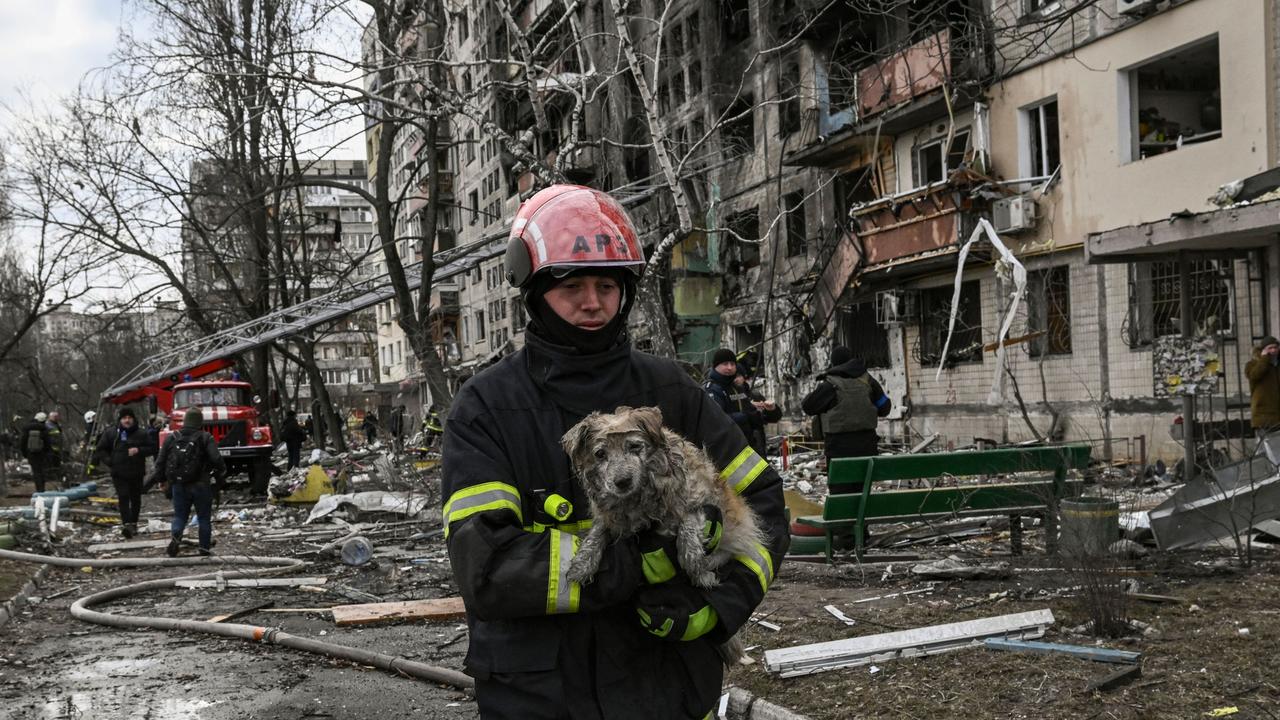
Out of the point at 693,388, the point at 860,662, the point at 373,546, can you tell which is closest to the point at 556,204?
the point at 693,388

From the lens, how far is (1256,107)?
16109 mm

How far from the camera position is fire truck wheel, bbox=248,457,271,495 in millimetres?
25797

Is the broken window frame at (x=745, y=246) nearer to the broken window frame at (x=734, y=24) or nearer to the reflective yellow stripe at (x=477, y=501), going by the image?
the broken window frame at (x=734, y=24)

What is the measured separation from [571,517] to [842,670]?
448 centimetres

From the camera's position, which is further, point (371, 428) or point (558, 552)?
point (371, 428)

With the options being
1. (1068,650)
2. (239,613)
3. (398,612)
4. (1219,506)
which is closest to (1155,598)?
(1068,650)

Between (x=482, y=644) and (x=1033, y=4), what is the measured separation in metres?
21.7

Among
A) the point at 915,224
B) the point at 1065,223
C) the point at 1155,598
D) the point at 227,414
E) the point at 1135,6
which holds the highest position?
the point at 1135,6

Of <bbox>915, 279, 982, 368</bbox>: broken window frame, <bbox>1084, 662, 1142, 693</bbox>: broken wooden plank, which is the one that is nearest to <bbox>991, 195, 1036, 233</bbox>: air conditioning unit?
<bbox>915, 279, 982, 368</bbox>: broken window frame

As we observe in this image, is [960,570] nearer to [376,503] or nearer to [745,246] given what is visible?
[376,503]

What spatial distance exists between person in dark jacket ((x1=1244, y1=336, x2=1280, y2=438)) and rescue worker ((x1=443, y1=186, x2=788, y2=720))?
1349 cm

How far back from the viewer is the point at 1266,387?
541 inches

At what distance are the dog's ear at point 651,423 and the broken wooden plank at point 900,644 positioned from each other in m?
4.38

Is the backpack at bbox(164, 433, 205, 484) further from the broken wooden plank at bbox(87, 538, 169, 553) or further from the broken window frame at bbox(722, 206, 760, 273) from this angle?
the broken window frame at bbox(722, 206, 760, 273)
